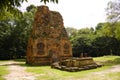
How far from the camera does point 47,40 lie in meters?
32.7

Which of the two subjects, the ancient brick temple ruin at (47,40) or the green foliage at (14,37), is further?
the green foliage at (14,37)

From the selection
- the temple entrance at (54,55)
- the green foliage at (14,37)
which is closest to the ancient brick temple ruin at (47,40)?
the temple entrance at (54,55)

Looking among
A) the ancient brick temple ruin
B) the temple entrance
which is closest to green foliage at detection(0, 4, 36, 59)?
the ancient brick temple ruin

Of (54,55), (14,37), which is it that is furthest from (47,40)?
(14,37)

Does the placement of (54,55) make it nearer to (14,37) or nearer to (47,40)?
(47,40)

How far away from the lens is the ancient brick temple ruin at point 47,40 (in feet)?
104

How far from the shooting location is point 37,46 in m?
31.7

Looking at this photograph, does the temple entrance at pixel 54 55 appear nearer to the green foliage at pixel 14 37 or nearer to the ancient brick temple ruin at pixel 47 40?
the ancient brick temple ruin at pixel 47 40

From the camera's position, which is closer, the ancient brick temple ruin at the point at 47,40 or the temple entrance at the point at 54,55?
the ancient brick temple ruin at the point at 47,40

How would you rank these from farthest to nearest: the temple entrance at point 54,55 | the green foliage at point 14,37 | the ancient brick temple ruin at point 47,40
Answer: the green foliage at point 14,37
the temple entrance at point 54,55
the ancient brick temple ruin at point 47,40

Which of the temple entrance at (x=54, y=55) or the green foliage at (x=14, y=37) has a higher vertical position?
the green foliage at (x=14, y=37)

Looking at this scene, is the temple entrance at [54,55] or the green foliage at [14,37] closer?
the temple entrance at [54,55]

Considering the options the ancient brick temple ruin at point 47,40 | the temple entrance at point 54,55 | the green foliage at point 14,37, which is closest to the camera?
the ancient brick temple ruin at point 47,40

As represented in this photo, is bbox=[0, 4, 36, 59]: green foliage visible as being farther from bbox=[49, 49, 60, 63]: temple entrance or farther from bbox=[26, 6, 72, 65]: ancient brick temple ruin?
bbox=[49, 49, 60, 63]: temple entrance
